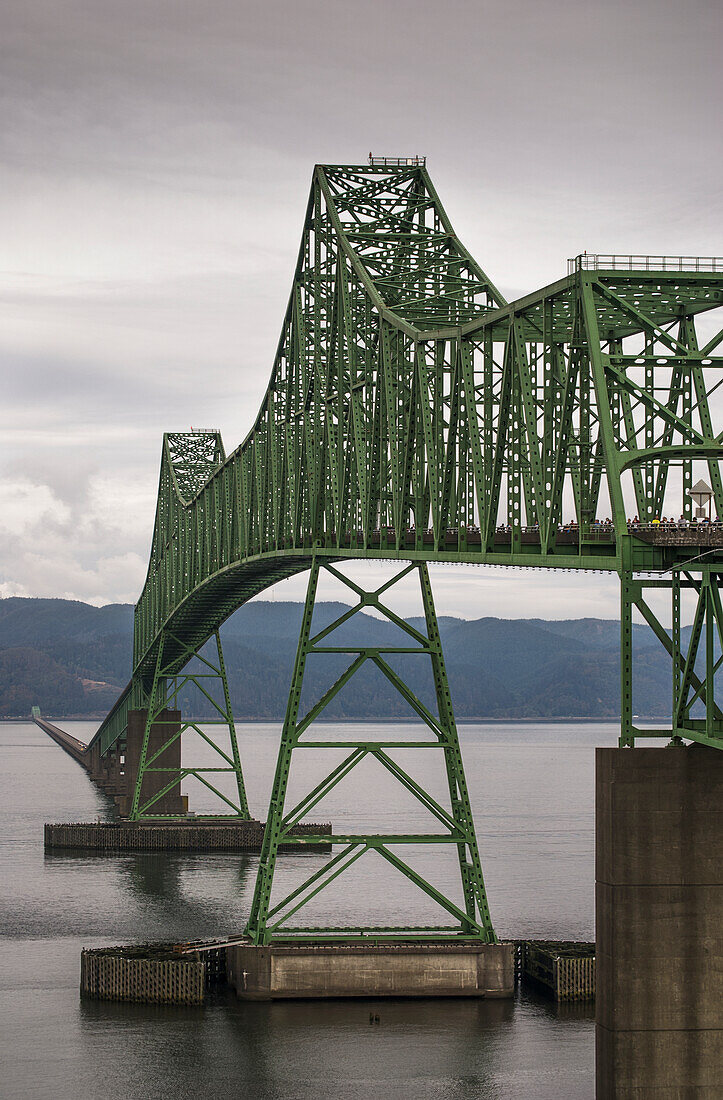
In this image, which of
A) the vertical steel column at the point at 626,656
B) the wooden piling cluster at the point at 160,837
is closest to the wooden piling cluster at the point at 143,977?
the vertical steel column at the point at 626,656

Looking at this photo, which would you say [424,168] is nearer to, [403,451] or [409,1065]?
[403,451]

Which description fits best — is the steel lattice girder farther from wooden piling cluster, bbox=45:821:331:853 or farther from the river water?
wooden piling cluster, bbox=45:821:331:853

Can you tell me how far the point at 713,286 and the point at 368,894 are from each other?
57.7 metres

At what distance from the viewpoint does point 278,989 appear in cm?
5875

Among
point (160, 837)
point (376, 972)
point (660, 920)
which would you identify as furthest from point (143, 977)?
point (160, 837)

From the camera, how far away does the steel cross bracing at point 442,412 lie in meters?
41.1

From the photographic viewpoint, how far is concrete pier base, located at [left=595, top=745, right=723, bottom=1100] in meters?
36.6

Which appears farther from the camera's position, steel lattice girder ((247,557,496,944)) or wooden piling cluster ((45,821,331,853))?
wooden piling cluster ((45,821,331,853))

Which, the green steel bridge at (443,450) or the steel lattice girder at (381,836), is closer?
the green steel bridge at (443,450)

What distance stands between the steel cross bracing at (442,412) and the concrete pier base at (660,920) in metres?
1.85

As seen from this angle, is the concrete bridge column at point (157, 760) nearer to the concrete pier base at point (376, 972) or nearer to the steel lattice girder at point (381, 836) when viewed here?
the steel lattice girder at point (381, 836)

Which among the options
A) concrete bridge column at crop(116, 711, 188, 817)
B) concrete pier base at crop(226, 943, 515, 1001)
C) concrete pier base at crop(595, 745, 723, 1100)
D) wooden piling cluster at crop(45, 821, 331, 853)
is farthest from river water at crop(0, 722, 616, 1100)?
concrete bridge column at crop(116, 711, 188, 817)

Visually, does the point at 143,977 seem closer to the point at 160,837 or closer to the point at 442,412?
→ the point at 442,412

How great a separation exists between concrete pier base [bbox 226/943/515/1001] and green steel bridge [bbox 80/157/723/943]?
3.61 feet
